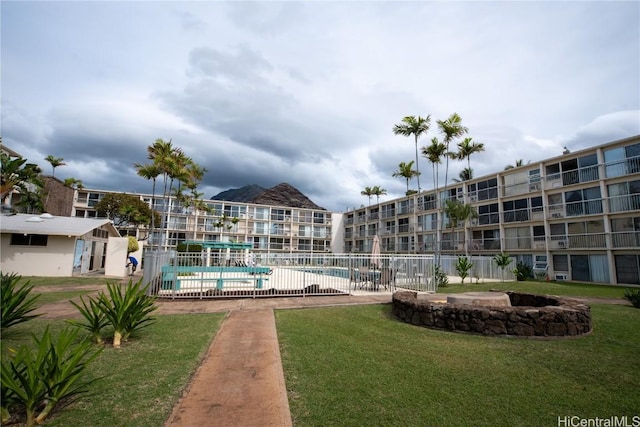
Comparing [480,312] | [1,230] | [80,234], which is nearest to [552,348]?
[480,312]

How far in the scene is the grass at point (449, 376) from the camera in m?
3.71

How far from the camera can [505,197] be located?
3098cm

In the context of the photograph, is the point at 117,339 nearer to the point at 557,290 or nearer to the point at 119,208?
the point at 557,290

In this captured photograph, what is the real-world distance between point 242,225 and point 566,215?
149 ft

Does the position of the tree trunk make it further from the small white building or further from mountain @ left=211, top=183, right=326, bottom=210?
mountain @ left=211, top=183, right=326, bottom=210

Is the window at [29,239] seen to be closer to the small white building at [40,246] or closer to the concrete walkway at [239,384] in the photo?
the small white building at [40,246]

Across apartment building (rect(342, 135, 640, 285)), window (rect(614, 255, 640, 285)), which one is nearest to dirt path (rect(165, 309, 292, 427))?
apartment building (rect(342, 135, 640, 285))

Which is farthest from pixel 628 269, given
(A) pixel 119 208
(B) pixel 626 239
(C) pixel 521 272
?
(A) pixel 119 208

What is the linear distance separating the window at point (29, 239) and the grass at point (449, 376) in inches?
788

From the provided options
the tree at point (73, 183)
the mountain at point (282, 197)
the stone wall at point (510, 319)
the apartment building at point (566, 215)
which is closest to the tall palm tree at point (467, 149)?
the apartment building at point (566, 215)

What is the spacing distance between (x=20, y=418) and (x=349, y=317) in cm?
704

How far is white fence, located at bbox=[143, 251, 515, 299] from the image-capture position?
12.0 meters

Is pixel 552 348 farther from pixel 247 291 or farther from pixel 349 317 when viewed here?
pixel 247 291

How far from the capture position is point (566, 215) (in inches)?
1024
